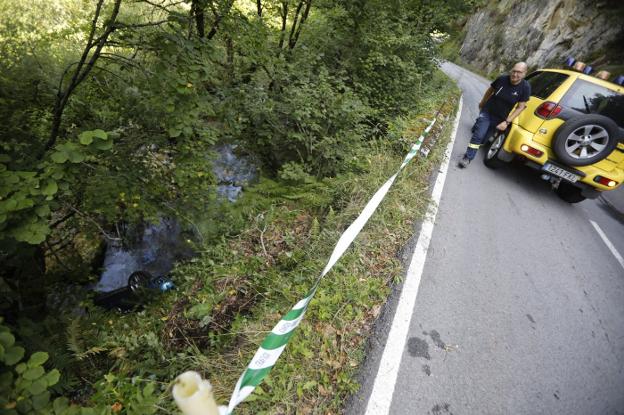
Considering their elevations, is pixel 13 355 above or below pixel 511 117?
below

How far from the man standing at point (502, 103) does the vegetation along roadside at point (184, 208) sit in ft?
2.64

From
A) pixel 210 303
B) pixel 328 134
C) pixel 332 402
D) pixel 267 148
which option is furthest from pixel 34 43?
pixel 332 402

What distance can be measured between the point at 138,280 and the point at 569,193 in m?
8.14

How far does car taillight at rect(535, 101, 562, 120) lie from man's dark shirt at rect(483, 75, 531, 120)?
0.28 metres

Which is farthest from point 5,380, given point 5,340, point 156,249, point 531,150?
point 531,150

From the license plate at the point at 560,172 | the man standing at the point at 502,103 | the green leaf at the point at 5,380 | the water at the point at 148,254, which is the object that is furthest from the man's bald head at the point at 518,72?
the green leaf at the point at 5,380

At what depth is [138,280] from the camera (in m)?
5.10

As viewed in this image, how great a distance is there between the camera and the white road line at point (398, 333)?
7.44 ft

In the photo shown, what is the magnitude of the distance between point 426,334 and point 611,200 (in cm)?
777

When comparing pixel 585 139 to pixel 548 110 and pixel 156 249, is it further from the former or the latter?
pixel 156 249

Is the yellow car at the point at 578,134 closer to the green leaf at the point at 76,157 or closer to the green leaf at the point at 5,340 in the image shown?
the green leaf at the point at 76,157

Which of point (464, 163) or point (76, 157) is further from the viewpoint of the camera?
point (464, 163)

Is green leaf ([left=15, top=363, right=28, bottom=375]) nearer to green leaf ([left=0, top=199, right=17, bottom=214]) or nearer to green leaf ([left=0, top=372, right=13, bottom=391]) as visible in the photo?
green leaf ([left=0, top=372, right=13, bottom=391])

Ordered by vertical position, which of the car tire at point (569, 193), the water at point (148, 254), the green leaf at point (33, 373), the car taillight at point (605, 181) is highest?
the car taillight at point (605, 181)
